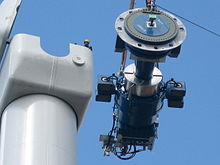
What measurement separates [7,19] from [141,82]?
3221mm

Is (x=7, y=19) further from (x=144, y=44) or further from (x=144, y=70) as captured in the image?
(x=144, y=70)

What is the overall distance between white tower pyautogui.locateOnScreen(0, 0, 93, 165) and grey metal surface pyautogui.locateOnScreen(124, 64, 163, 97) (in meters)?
3.23

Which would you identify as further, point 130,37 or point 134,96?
point 134,96

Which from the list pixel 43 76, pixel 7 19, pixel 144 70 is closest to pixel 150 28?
pixel 144 70

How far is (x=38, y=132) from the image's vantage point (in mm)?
3148

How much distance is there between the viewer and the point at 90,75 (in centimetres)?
349

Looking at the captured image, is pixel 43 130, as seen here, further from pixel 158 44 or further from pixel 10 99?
pixel 158 44

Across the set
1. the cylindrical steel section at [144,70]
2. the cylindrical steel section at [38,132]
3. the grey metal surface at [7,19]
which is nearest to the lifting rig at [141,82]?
the cylindrical steel section at [144,70]

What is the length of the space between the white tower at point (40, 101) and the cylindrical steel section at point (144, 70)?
9.04 ft

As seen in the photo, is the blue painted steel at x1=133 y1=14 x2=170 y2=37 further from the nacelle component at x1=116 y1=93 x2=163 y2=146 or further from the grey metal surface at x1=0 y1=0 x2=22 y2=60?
the grey metal surface at x1=0 y1=0 x2=22 y2=60

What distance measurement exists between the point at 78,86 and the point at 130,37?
7.66 feet

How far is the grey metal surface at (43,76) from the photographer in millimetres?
3348

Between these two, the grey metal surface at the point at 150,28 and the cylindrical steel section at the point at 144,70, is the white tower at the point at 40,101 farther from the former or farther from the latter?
the cylindrical steel section at the point at 144,70

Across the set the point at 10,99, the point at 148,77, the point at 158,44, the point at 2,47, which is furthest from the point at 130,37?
the point at 10,99
